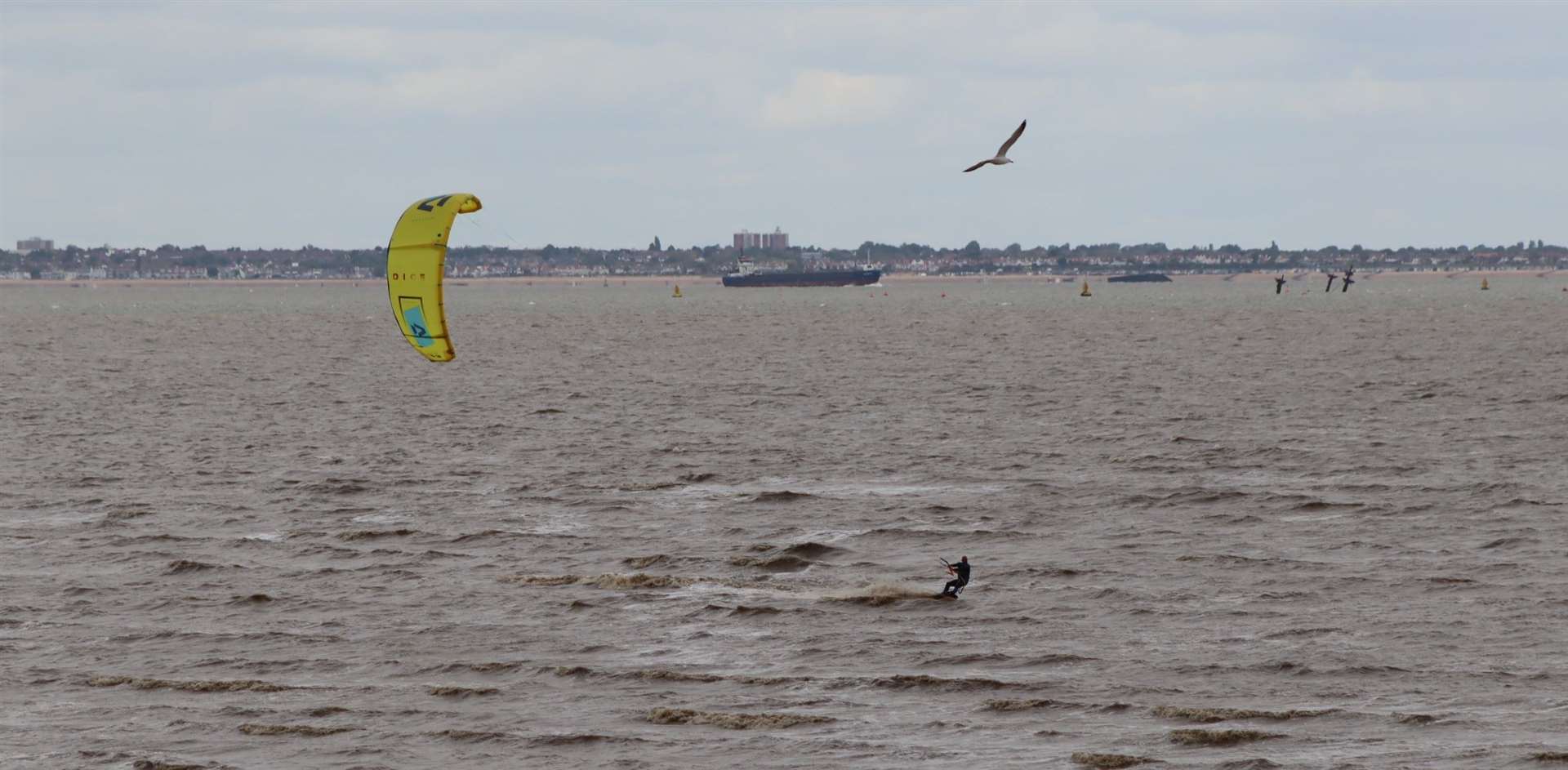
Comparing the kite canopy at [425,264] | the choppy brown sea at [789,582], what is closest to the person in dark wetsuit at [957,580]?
the choppy brown sea at [789,582]

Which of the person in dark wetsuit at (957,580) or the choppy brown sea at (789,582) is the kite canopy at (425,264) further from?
the person in dark wetsuit at (957,580)

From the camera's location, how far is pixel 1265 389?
2266 inches

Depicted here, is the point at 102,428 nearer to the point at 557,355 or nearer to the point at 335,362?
the point at 335,362

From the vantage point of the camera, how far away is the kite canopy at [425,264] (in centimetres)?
3388

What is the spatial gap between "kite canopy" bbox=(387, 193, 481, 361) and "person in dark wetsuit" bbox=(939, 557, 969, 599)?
1307 centimetres

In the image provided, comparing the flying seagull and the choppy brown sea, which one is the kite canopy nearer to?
the choppy brown sea

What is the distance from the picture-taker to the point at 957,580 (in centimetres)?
2269

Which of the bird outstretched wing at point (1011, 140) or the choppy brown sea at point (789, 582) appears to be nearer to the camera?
the choppy brown sea at point (789, 582)

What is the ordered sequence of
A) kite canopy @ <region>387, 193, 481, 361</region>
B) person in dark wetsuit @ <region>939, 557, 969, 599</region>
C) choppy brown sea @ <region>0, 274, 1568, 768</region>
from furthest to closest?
kite canopy @ <region>387, 193, 481, 361</region>, person in dark wetsuit @ <region>939, 557, 969, 599</region>, choppy brown sea @ <region>0, 274, 1568, 768</region>

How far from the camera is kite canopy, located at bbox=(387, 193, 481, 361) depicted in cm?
3388

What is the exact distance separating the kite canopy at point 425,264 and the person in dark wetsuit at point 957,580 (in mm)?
13070

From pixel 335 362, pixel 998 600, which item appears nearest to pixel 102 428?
pixel 998 600

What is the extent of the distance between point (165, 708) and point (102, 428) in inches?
1199

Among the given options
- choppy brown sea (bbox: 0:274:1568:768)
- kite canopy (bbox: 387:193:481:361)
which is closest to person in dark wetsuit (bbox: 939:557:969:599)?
choppy brown sea (bbox: 0:274:1568:768)
